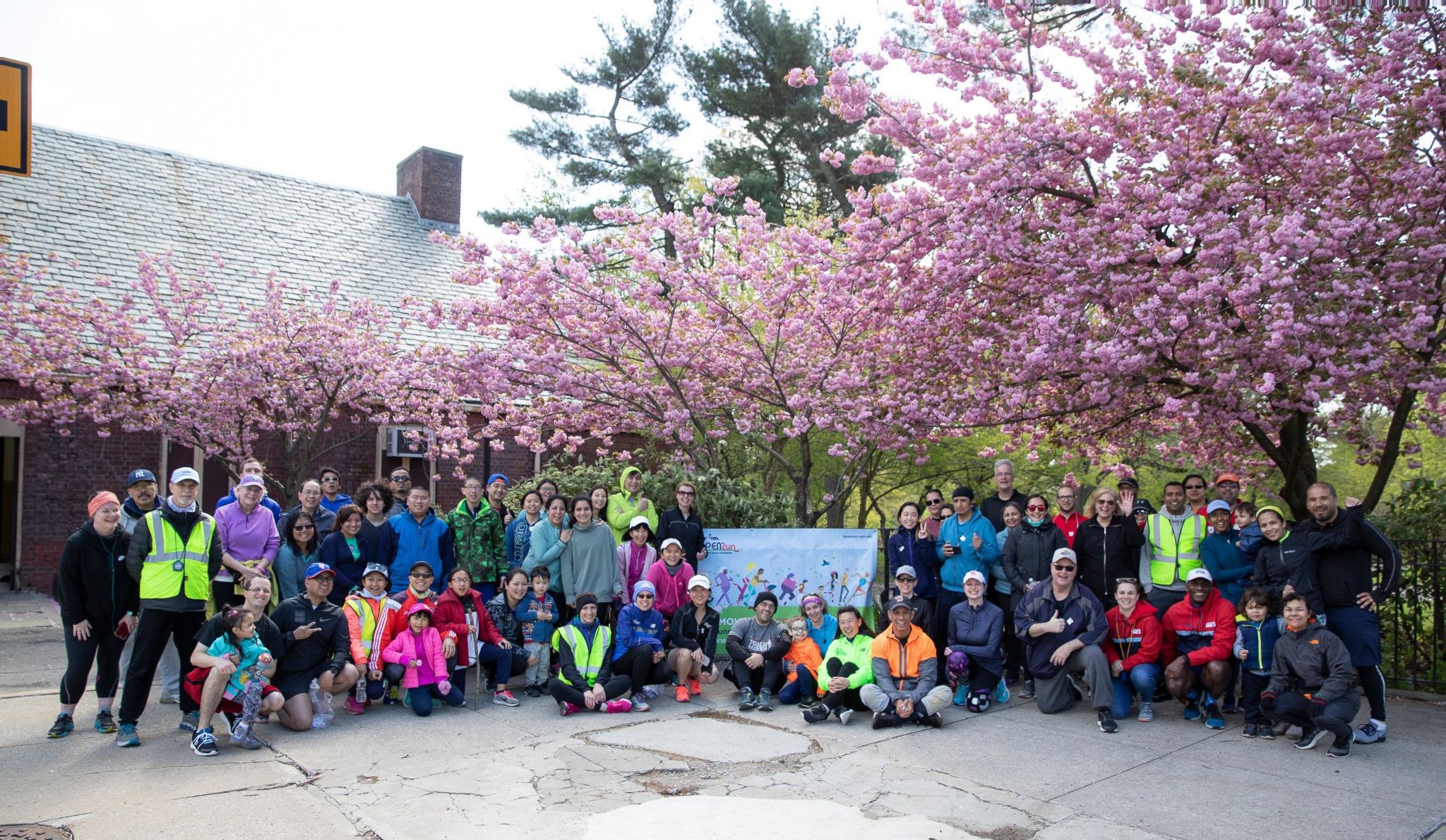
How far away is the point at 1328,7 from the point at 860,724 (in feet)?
23.2

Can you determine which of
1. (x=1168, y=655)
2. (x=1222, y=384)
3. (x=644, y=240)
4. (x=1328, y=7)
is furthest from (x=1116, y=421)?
(x=644, y=240)

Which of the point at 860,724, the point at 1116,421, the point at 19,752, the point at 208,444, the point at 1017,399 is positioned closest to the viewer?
the point at 19,752

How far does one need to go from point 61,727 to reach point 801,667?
5.32 meters

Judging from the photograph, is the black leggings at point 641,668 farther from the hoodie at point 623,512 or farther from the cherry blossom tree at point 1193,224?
the cherry blossom tree at point 1193,224

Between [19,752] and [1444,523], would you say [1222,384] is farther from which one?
[19,752]

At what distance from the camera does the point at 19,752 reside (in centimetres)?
657

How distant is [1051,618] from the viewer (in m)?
8.12

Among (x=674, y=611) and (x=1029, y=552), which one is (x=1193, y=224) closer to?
(x=1029, y=552)

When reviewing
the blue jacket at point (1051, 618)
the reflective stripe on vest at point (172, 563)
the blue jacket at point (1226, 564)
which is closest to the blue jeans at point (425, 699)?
the reflective stripe on vest at point (172, 563)

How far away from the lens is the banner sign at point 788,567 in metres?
9.90

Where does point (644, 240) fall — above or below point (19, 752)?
above

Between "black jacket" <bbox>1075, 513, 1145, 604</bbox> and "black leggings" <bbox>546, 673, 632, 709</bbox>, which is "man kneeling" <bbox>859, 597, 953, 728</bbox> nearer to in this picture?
"black jacket" <bbox>1075, 513, 1145, 604</bbox>

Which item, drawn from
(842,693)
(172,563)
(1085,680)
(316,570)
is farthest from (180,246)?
(1085,680)

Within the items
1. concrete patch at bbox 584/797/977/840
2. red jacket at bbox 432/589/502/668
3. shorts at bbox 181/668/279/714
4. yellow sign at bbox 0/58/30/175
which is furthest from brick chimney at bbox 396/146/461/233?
concrete patch at bbox 584/797/977/840
